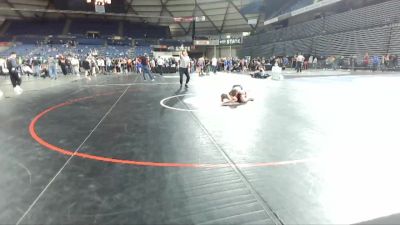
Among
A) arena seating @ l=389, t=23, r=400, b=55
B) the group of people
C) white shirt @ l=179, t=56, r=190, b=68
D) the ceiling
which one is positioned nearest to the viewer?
white shirt @ l=179, t=56, r=190, b=68

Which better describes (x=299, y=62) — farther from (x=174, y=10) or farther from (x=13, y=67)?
(x=174, y=10)

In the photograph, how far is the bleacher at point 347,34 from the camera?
22375mm

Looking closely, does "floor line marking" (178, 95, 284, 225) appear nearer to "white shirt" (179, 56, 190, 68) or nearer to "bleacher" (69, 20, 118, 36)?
"white shirt" (179, 56, 190, 68)

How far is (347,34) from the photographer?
2619 cm

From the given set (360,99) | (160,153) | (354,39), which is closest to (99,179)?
(160,153)

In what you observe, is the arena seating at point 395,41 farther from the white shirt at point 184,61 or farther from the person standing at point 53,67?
the person standing at point 53,67

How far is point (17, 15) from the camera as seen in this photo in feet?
149

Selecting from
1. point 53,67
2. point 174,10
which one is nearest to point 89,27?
point 174,10

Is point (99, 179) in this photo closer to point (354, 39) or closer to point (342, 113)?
point (342, 113)

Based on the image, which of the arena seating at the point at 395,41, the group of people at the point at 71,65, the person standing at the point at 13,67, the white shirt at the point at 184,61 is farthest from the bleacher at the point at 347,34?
the person standing at the point at 13,67

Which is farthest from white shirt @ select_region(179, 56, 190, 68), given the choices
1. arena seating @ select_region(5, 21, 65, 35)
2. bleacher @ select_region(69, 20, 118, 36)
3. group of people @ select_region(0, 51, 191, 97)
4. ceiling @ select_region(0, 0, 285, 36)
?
arena seating @ select_region(5, 21, 65, 35)

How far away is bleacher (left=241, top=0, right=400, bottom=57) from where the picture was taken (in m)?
22.4

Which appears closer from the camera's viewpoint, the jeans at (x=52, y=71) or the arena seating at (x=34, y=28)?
the jeans at (x=52, y=71)

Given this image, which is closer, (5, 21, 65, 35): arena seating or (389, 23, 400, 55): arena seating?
(389, 23, 400, 55): arena seating
